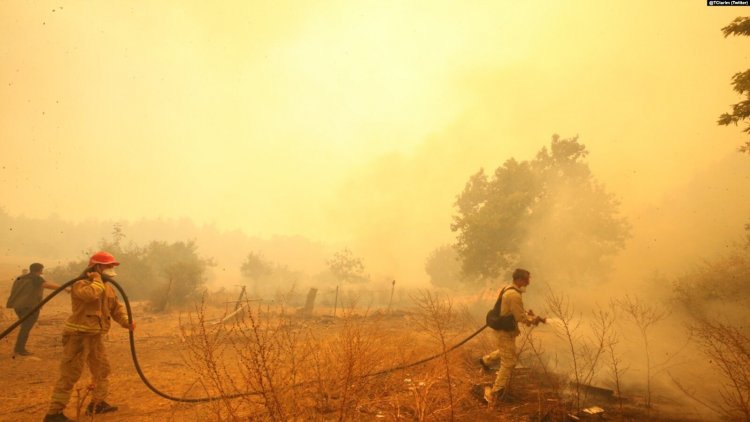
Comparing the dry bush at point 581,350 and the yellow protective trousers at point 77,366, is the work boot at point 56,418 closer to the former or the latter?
the yellow protective trousers at point 77,366

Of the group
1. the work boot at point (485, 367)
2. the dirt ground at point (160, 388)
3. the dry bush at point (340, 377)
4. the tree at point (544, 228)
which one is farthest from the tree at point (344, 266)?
the work boot at point (485, 367)

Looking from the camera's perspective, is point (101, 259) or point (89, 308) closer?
point (89, 308)

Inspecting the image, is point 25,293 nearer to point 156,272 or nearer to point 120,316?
point 120,316

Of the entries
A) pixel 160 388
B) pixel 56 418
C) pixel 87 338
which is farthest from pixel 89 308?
pixel 160 388

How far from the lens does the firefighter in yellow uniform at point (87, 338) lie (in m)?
4.50

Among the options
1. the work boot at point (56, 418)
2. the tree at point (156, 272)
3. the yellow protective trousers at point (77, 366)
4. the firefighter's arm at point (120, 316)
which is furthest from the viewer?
the tree at point (156, 272)

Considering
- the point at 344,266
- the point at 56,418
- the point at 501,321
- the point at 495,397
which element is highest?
the point at 344,266

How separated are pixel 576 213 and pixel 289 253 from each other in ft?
353

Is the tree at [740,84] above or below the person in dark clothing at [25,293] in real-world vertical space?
above

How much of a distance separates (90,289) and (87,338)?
0.74m

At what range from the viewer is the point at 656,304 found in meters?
14.4

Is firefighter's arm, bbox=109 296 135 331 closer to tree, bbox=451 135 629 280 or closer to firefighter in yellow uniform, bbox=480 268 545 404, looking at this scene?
firefighter in yellow uniform, bbox=480 268 545 404

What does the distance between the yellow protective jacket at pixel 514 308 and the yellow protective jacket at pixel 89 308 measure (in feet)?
20.7

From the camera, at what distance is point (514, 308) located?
212 inches
